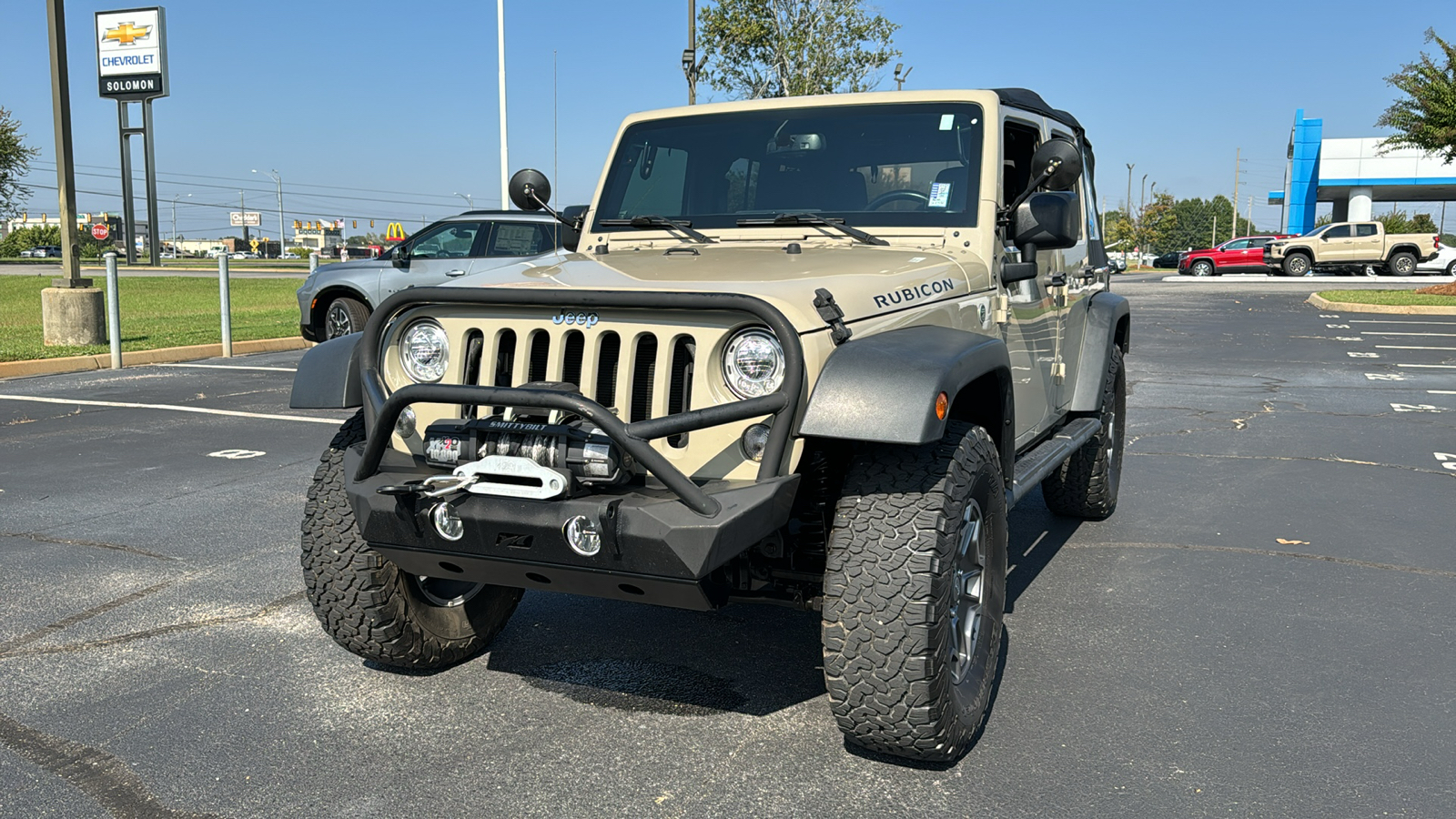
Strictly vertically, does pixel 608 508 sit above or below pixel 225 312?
above

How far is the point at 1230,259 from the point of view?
41250 millimetres

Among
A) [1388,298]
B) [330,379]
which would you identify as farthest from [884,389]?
[1388,298]

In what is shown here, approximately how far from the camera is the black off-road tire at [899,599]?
295 centimetres

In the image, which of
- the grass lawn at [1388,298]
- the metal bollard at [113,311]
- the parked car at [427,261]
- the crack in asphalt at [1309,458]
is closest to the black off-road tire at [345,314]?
the parked car at [427,261]

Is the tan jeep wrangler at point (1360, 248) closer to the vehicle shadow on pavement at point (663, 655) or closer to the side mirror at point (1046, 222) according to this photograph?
the side mirror at point (1046, 222)

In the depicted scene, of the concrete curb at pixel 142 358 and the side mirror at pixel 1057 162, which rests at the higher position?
the side mirror at pixel 1057 162

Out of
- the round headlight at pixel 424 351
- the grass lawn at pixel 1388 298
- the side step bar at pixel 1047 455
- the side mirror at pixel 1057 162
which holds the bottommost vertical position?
the grass lawn at pixel 1388 298

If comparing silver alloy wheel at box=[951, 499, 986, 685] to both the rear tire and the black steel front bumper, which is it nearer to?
the black steel front bumper

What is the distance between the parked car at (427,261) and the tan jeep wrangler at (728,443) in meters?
10.7

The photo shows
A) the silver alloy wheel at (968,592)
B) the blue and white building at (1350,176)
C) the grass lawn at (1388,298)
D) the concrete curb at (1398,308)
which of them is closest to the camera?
the silver alloy wheel at (968,592)

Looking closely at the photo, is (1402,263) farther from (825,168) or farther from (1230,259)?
(825,168)

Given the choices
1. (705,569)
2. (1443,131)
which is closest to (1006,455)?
(705,569)

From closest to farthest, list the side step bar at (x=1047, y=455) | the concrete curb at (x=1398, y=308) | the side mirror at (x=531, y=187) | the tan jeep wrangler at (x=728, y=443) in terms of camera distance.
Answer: the tan jeep wrangler at (x=728, y=443), the side step bar at (x=1047, y=455), the side mirror at (x=531, y=187), the concrete curb at (x=1398, y=308)

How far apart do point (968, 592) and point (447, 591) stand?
171 centimetres
